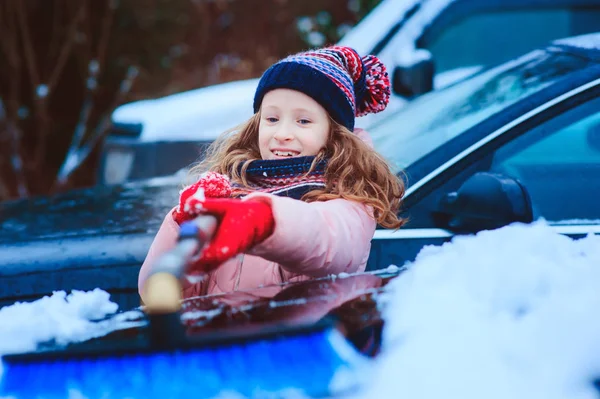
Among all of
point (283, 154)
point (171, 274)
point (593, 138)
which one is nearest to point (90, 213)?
point (283, 154)

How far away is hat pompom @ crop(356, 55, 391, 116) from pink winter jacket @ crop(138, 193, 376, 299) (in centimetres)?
49

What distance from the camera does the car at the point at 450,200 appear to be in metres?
2.20

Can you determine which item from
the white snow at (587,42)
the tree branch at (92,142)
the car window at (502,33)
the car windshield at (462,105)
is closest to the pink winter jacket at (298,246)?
the car windshield at (462,105)

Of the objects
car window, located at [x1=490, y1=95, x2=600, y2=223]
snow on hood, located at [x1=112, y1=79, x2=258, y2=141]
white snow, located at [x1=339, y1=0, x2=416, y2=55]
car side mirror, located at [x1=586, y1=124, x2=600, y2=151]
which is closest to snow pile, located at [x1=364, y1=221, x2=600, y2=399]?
car window, located at [x1=490, y1=95, x2=600, y2=223]

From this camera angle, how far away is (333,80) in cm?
209

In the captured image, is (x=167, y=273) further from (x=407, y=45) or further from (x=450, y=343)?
(x=407, y=45)

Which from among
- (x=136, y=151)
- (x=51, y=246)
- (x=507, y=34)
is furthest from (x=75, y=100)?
(x=51, y=246)

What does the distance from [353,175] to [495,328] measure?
3.09ft

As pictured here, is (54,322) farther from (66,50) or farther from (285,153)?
(66,50)

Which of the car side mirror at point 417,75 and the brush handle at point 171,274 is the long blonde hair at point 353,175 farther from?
the car side mirror at point 417,75

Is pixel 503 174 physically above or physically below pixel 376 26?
below

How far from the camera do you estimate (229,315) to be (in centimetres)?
149

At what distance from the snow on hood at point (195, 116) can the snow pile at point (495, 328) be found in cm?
330

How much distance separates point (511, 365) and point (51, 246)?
1.62m
